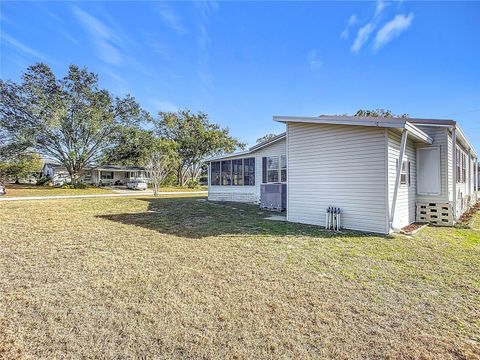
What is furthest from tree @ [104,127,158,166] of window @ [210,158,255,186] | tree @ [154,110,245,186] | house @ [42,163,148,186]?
window @ [210,158,255,186]

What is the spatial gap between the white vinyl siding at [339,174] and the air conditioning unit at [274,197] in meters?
2.96

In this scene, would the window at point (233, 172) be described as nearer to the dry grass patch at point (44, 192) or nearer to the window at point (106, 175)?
the dry grass patch at point (44, 192)

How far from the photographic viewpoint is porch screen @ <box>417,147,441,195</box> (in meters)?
8.66

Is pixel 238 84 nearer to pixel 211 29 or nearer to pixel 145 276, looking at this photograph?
pixel 211 29

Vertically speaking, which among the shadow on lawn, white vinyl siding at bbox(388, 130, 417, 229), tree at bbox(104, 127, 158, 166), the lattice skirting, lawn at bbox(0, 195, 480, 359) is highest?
tree at bbox(104, 127, 158, 166)

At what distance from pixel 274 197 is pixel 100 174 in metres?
32.4

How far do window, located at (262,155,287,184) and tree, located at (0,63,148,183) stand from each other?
21.3 meters

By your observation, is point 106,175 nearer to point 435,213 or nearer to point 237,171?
point 237,171

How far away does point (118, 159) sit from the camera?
30703 millimetres

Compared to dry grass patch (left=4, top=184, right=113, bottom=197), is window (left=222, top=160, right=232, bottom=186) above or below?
above

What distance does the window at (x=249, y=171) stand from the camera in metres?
14.9

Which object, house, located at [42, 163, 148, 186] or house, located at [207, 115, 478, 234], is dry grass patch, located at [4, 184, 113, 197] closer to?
house, located at [42, 163, 148, 186]

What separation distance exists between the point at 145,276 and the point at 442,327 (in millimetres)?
3781

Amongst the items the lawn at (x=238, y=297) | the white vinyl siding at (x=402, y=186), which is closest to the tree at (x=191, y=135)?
the white vinyl siding at (x=402, y=186)
